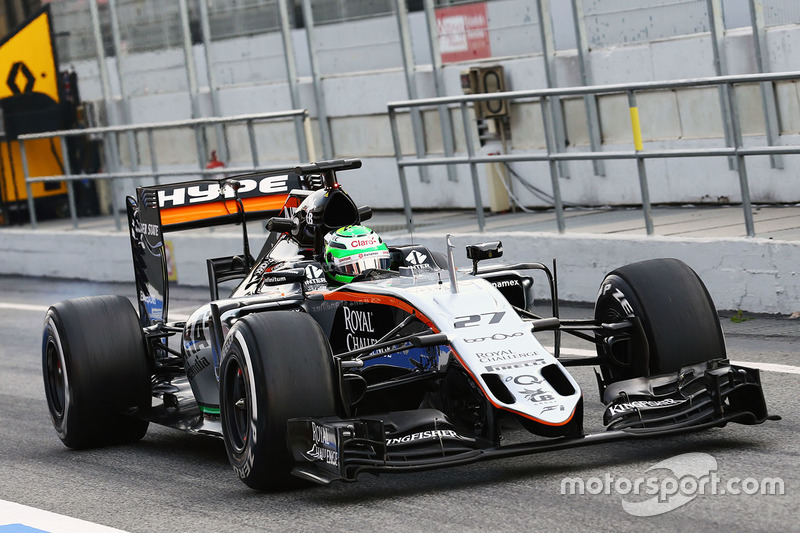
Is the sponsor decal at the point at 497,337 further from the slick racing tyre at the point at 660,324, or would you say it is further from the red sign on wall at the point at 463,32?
the red sign on wall at the point at 463,32

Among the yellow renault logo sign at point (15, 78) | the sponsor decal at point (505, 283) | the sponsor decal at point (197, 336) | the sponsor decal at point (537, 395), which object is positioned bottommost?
the sponsor decal at point (537, 395)

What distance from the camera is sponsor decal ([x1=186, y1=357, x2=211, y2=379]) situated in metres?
Result: 8.54

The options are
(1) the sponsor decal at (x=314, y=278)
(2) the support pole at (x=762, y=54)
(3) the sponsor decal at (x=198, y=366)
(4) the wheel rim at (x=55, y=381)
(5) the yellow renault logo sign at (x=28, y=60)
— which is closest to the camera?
Result: (1) the sponsor decal at (x=314, y=278)

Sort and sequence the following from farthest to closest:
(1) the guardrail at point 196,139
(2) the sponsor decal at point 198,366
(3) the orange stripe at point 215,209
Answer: (1) the guardrail at point 196,139 → (3) the orange stripe at point 215,209 → (2) the sponsor decal at point 198,366

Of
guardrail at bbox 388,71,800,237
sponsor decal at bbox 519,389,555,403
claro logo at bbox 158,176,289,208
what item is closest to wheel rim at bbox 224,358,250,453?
sponsor decal at bbox 519,389,555,403

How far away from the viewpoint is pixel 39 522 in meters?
7.07

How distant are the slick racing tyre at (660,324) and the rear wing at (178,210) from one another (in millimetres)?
3035

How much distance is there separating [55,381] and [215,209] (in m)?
1.76

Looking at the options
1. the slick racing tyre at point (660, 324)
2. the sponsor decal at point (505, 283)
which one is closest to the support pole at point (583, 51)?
the sponsor decal at point (505, 283)

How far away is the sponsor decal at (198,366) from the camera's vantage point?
854 centimetres

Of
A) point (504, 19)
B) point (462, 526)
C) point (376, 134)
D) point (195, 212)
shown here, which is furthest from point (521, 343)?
point (376, 134)

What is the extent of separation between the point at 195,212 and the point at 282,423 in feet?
11.5

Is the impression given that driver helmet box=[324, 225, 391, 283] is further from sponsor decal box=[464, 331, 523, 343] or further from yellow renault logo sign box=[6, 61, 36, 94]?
yellow renault logo sign box=[6, 61, 36, 94]

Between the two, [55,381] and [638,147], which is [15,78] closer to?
[638,147]
